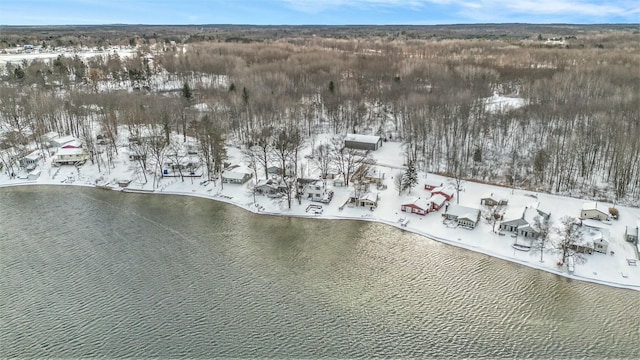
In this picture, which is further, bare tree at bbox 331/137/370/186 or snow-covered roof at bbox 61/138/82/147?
snow-covered roof at bbox 61/138/82/147

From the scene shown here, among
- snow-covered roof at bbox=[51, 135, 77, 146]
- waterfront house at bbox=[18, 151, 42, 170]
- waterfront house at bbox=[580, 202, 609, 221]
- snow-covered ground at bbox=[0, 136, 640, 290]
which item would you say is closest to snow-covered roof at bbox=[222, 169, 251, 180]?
snow-covered ground at bbox=[0, 136, 640, 290]

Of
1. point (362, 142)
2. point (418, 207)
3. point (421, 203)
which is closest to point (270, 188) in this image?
point (418, 207)

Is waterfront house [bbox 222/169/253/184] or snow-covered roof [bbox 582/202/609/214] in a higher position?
waterfront house [bbox 222/169/253/184]

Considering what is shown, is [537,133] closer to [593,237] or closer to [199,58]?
[593,237]

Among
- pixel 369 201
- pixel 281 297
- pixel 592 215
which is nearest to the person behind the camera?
pixel 281 297

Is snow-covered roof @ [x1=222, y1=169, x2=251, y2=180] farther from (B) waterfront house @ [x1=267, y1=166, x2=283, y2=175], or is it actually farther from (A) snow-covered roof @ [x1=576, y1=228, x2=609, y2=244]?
(A) snow-covered roof @ [x1=576, y1=228, x2=609, y2=244]

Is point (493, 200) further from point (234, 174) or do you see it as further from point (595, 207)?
point (234, 174)

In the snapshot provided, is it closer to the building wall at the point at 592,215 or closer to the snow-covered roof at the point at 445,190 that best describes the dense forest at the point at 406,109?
the snow-covered roof at the point at 445,190
